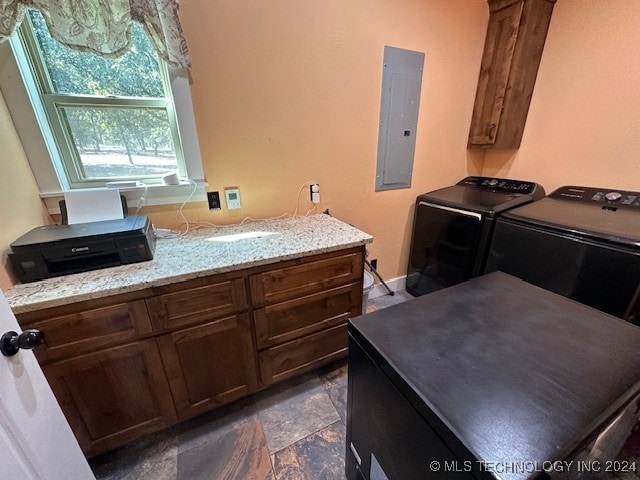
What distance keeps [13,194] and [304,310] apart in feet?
4.50

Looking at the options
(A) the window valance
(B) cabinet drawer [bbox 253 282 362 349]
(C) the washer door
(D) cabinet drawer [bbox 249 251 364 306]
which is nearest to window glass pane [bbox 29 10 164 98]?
(A) the window valance

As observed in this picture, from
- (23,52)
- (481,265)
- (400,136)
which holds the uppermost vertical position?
(23,52)

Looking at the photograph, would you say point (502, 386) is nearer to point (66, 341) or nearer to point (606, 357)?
point (606, 357)

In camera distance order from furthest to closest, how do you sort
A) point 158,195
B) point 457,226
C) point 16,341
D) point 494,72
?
point 494,72 → point 457,226 → point 158,195 → point 16,341

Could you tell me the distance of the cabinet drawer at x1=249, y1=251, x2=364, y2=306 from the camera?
1263 mm

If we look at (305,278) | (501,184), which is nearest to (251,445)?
(305,278)

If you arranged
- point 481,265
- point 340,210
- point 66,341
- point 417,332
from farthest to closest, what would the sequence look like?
point 340,210
point 481,265
point 66,341
point 417,332

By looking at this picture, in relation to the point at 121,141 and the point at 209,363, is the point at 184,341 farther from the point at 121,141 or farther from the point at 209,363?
the point at 121,141

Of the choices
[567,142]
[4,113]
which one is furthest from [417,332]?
[567,142]

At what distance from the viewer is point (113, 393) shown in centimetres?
110

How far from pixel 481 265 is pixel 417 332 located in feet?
4.65

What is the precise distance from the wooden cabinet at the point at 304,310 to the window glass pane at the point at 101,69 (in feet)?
3.94

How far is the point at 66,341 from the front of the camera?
38.9 inches

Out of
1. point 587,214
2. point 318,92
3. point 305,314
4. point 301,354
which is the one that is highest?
point 318,92
